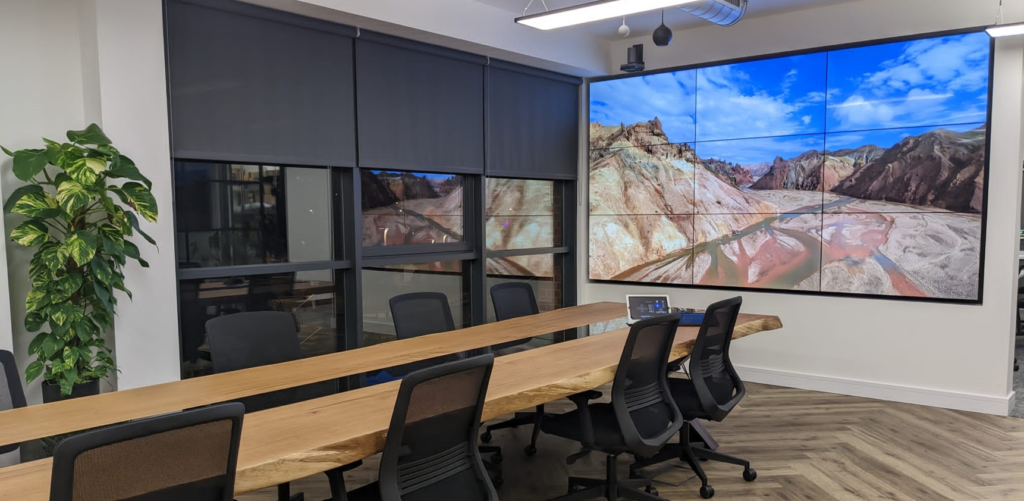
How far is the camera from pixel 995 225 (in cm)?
511

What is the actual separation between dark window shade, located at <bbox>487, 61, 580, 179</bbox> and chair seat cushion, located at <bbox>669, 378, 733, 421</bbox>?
294 cm

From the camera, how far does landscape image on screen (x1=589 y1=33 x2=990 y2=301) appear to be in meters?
5.24

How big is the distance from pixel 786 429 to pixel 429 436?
134 inches

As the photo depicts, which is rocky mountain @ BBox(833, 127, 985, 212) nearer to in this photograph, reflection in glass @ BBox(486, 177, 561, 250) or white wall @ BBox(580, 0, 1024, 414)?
white wall @ BBox(580, 0, 1024, 414)

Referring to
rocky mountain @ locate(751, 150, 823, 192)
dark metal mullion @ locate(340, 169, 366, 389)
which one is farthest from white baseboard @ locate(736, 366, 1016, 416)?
dark metal mullion @ locate(340, 169, 366, 389)

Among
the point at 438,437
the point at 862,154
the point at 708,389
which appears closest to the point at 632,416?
the point at 708,389

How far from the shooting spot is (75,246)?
3396mm

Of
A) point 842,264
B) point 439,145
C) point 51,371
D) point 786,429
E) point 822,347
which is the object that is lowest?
point 786,429

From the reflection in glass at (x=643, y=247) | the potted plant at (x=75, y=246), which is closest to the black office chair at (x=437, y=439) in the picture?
the potted plant at (x=75, y=246)

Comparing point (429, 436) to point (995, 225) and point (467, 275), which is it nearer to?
point (467, 275)

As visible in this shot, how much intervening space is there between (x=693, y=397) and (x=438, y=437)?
2.05 m

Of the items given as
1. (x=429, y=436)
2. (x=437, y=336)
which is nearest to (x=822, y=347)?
(x=437, y=336)

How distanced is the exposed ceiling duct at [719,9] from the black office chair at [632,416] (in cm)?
234

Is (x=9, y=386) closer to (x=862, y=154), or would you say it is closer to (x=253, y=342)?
(x=253, y=342)
